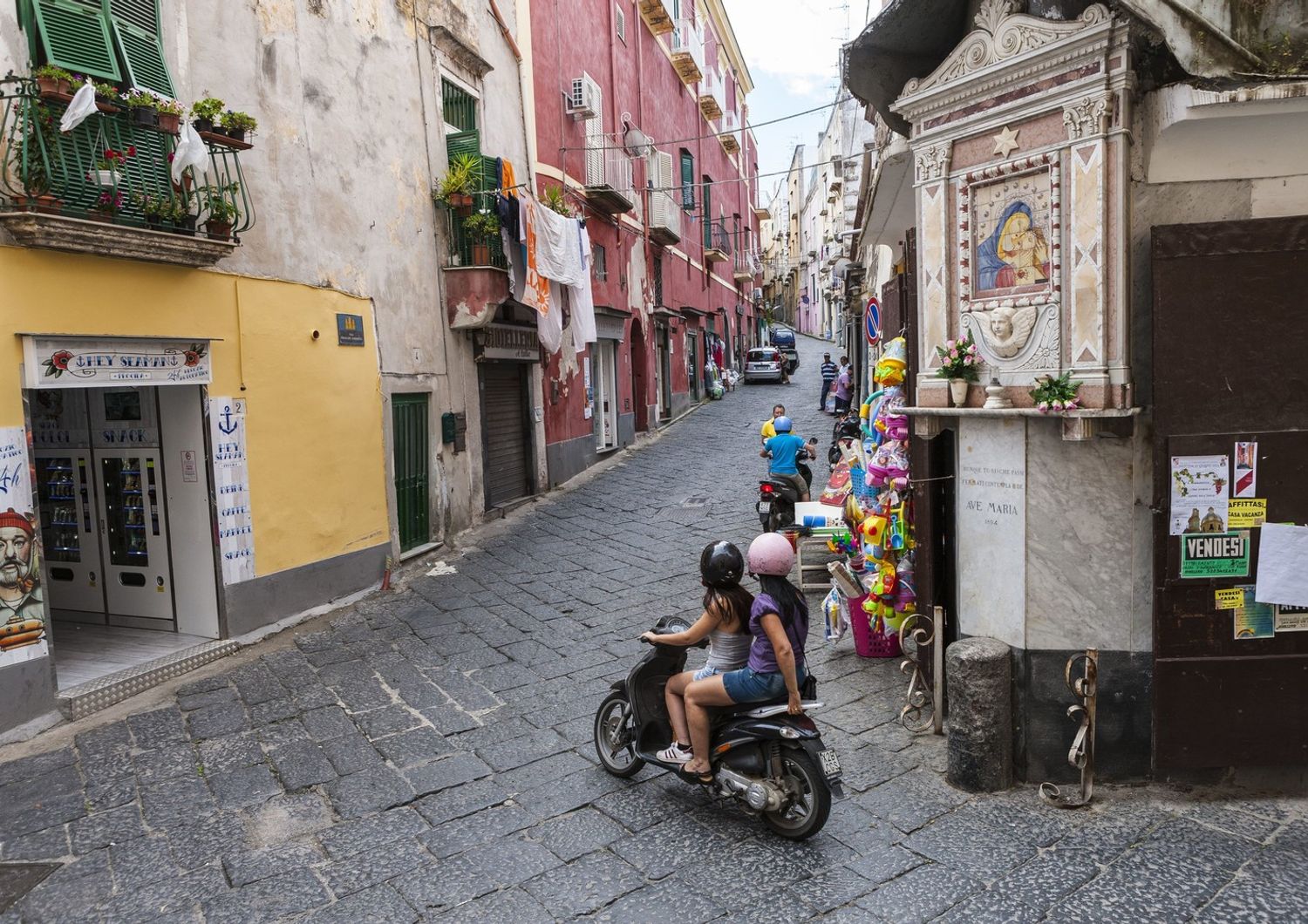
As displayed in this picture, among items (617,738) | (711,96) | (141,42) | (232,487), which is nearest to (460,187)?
(141,42)

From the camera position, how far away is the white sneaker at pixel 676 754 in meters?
4.30

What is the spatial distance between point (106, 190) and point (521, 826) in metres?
4.94

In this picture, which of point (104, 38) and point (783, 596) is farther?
point (104, 38)

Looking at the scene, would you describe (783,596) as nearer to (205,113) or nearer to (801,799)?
(801,799)

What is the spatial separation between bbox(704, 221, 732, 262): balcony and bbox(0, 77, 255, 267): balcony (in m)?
23.3

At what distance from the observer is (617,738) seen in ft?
15.4

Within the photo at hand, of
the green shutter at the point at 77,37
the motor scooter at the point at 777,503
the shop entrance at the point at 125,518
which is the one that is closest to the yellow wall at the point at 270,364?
the shop entrance at the point at 125,518

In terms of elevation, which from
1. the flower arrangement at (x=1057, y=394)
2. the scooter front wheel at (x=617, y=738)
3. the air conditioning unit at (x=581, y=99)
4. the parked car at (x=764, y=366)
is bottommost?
the scooter front wheel at (x=617, y=738)

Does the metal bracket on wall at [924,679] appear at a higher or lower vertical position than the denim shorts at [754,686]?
lower

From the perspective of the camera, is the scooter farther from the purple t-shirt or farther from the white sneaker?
the purple t-shirt

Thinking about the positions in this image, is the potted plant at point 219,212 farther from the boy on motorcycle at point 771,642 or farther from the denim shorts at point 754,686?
the denim shorts at point 754,686

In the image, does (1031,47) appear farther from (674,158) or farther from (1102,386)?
(674,158)

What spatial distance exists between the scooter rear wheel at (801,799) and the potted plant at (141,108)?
587 cm

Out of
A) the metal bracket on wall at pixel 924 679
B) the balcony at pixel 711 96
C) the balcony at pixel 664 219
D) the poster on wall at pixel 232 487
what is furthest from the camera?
the balcony at pixel 711 96
